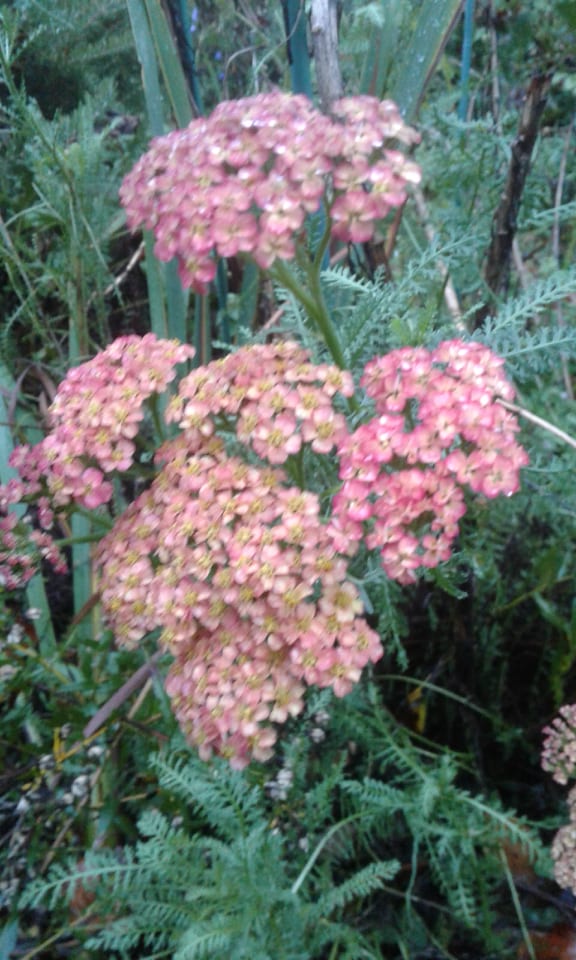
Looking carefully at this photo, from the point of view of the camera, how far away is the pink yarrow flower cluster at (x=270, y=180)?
0.69 m

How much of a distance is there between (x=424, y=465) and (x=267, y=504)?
0.14m

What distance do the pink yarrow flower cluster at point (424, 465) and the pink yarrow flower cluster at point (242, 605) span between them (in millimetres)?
49

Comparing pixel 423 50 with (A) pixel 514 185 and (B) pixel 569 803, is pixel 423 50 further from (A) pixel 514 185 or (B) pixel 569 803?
(B) pixel 569 803

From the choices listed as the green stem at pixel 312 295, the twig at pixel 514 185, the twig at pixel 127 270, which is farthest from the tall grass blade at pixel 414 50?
the twig at pixel 127 270

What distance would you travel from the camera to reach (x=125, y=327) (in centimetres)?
152

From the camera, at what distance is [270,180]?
0.69 metres

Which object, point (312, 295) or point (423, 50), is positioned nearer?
point (312, 295)

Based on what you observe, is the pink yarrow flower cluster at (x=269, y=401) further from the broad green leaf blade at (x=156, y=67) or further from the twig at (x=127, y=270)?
the twig at (x=127, y=270)

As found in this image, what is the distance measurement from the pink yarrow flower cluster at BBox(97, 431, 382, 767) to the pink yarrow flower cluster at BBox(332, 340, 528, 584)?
5cm

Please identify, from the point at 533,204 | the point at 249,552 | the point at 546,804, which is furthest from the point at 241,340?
the point at 546,804

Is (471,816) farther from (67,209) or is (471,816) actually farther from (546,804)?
(67,209)

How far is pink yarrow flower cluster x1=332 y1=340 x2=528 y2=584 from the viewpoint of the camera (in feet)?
2.12

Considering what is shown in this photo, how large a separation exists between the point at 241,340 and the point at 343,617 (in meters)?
0.68

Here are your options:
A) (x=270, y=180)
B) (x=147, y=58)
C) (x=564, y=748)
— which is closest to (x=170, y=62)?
(x=147, y=58)
